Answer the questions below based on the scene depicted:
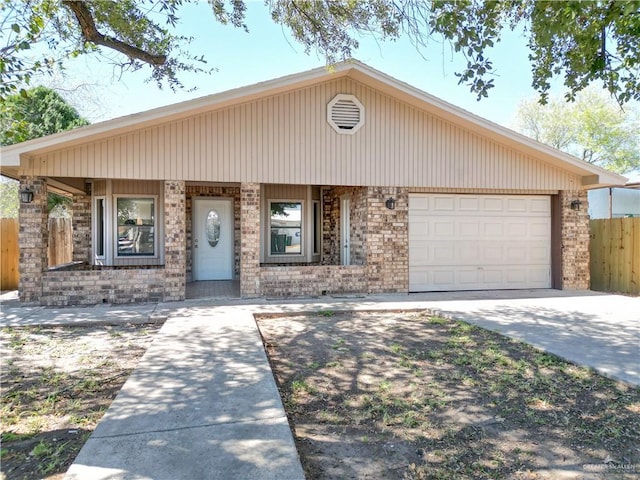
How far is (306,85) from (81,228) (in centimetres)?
691

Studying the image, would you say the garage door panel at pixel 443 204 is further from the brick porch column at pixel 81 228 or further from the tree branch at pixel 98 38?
the brick porch column at pixel 81 228

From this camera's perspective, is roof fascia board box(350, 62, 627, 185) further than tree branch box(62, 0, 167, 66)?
Yes

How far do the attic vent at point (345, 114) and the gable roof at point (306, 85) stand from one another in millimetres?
470

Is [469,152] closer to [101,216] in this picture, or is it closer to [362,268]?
[362,268]

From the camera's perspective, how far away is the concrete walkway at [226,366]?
272 centimetres

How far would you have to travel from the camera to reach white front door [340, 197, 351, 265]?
36.4 feet

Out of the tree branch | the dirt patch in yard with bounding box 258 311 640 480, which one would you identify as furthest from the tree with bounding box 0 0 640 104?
the dirt patch in yard with bounding box 258 311 640 480

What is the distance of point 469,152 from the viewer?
10.2 m

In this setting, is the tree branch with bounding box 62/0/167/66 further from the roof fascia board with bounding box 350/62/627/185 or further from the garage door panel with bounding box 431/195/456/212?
the garage door panel with bounding box 431/195/456/212

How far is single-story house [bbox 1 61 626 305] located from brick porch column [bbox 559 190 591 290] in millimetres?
34

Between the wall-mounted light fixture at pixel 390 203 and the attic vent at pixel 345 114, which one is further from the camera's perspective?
the wall-mounted light fixture at pixel 390 203

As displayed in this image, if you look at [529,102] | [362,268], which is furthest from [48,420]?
[529,102]

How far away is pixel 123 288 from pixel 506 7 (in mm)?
7719

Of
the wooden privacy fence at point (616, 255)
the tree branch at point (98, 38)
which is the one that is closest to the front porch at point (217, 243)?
the tree branch at point (98, 38)
